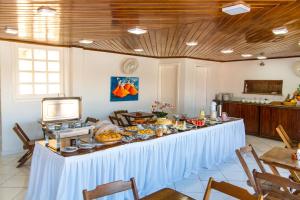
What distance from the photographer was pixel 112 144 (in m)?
2.87

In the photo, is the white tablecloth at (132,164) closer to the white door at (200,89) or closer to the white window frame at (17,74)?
the white window frame at (17,74)

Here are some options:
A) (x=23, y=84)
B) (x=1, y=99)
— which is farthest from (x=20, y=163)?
(x=23, y=84)

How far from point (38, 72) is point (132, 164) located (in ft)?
11.3

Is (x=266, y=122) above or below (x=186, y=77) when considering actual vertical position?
below

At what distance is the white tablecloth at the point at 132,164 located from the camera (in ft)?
7.95

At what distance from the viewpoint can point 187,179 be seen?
373 cm

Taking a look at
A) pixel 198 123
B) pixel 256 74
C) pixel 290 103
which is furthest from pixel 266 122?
pixel 198 123

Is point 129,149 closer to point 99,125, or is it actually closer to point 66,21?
point 99,125

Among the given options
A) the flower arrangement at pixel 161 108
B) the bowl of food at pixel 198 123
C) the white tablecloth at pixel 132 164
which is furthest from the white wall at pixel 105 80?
the bowl of food at pixel 198 123

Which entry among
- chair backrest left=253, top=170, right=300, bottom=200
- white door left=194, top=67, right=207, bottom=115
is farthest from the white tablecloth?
white door left=194, top=67, right=207, bottom=115

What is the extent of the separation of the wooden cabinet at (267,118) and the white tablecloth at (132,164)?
2.75 m

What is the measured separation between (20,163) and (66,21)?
107 inches

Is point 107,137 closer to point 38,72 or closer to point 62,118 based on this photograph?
point 62,118

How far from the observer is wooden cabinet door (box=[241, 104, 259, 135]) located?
6.87 m
